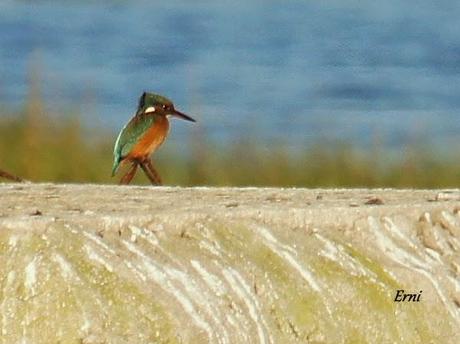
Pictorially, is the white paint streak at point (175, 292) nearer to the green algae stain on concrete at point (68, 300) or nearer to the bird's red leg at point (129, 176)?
the green algae stain on concrete at point (68, 300)

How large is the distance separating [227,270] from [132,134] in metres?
3.89

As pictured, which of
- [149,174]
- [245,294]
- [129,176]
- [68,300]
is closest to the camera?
[68,300]

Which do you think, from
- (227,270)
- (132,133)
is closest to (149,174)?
(132,133)

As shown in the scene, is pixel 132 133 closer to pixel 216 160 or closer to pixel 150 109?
pixel 150 109

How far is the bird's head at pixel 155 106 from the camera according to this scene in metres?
10.3

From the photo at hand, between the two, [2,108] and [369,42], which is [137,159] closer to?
[2,108]

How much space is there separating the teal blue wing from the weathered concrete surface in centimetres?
290

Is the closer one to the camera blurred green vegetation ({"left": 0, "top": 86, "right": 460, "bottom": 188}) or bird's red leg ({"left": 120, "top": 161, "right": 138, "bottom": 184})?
bird's red leg ({"left": 120, "top": 161, "right": 138, "bottom": 184})

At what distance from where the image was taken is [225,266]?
6.15 metres

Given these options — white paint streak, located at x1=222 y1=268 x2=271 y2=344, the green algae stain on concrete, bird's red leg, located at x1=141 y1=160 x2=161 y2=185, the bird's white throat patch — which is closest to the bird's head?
the bird's white throat patch

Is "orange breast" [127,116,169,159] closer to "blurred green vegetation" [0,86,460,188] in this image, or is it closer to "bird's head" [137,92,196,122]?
"bird's head" [137,92,196,122]

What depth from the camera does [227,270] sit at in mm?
6129

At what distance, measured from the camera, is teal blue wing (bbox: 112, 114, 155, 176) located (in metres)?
9.92

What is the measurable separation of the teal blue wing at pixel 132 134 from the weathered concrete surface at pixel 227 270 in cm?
290
